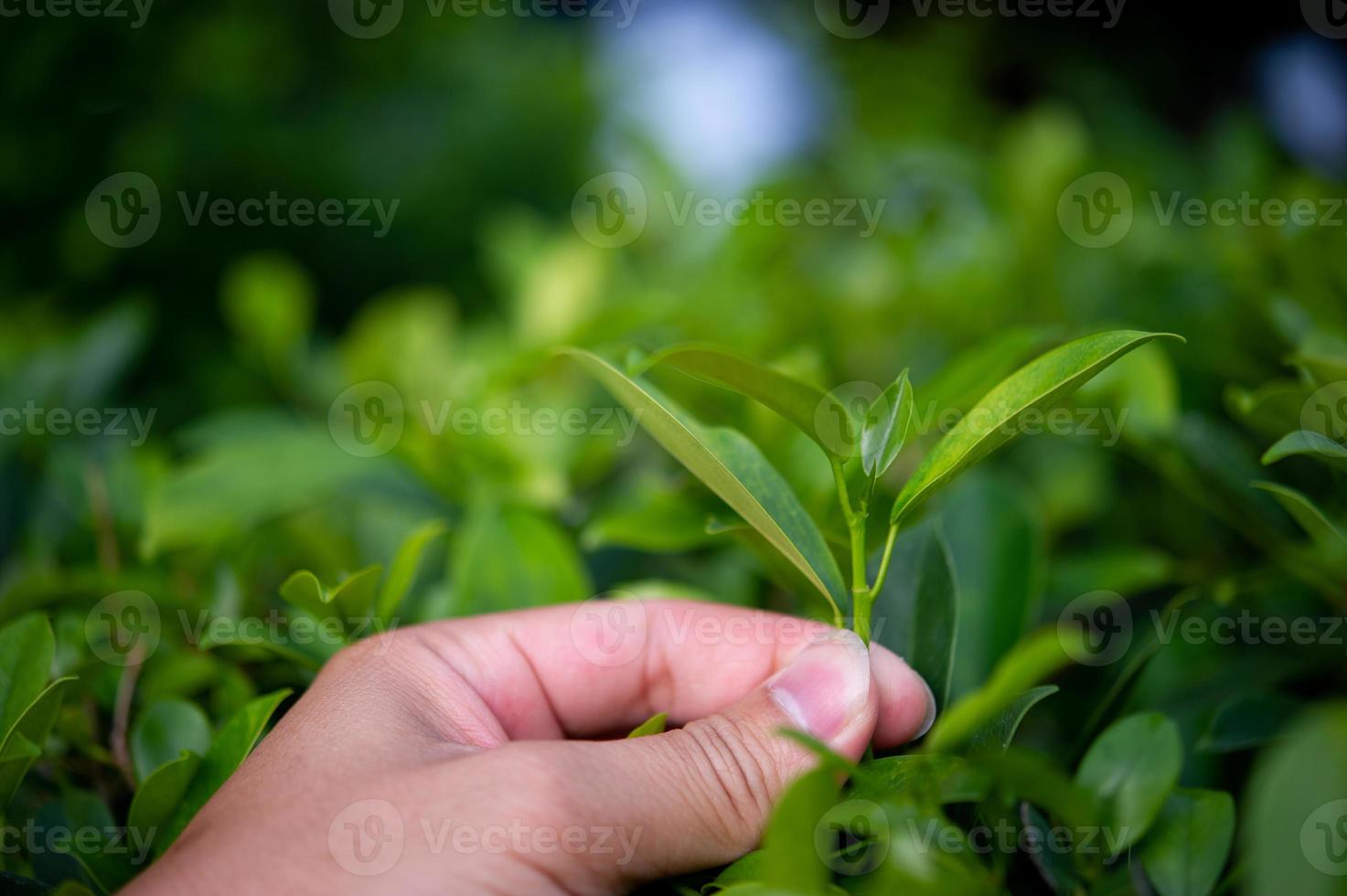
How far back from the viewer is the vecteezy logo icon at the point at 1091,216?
4.39 feet

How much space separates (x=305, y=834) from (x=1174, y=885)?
523 mm

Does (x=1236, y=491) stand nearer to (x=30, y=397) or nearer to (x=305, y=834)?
(x=305, y=834)

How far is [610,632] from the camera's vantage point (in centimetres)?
74

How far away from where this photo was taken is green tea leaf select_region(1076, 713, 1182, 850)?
1.90 ft

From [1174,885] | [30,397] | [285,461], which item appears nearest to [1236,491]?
[1174,885]
